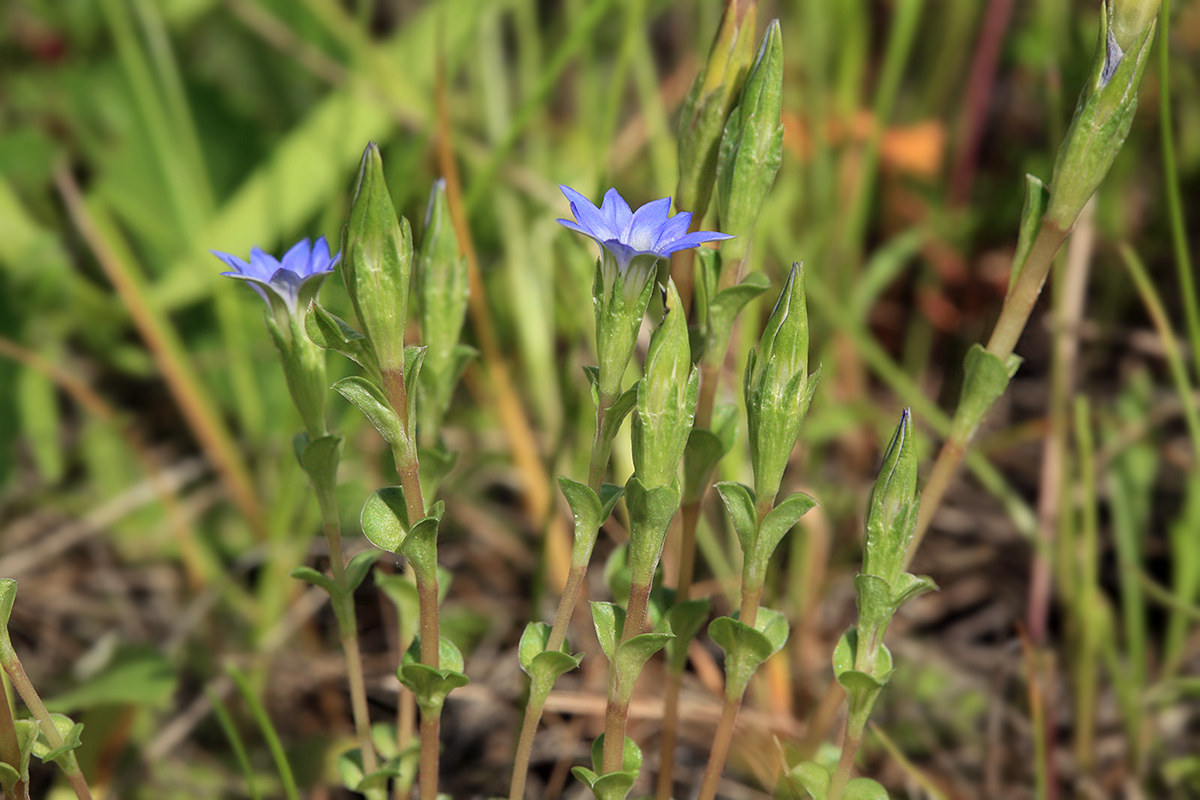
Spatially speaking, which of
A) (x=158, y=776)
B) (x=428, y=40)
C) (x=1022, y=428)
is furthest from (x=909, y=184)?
(x=158, y=776)

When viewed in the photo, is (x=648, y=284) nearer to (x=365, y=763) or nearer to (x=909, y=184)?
(x=365, y=763)

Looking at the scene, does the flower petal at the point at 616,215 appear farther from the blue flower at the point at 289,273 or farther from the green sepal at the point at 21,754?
the green sepal at the point at 21,754

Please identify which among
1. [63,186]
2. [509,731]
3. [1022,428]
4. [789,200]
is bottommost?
[509,731]

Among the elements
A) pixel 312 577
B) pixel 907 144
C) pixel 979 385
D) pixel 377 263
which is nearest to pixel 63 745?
pixel 312 577

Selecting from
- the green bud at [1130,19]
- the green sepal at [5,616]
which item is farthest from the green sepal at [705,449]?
the green sepal at [5,616]

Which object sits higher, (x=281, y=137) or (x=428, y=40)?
(x=428, y=40)

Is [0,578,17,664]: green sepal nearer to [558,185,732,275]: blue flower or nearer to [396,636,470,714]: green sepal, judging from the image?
[396,636,470,714]: green sepal

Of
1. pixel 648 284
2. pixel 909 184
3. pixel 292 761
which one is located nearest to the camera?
pixel 648 284
